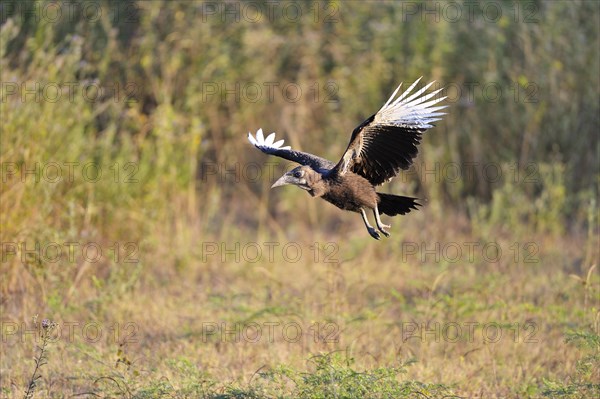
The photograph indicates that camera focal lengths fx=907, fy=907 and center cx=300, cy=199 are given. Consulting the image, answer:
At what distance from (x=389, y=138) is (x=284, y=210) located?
5017mm

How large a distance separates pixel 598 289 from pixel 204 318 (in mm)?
2914

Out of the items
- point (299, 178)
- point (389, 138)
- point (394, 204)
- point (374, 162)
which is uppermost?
point (389, 138)

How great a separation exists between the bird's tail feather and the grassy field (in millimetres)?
503

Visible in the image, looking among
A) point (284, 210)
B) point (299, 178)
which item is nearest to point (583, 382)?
point (299, 178)

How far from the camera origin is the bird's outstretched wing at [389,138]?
5293 millimetres

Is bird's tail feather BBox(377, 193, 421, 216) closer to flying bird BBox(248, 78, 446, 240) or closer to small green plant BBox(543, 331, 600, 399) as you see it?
flying bird BBox(248, 78, 446, 240)

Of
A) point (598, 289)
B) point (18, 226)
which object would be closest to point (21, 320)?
point (18, 226)

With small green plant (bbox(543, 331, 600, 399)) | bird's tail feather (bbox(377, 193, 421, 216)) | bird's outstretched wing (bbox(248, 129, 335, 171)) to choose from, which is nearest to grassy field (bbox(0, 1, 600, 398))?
small green plant (bbox(543, 331, 600, 399))

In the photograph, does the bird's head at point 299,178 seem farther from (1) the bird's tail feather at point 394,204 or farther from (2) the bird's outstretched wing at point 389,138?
(1) the bird's tail feather at point 394,204

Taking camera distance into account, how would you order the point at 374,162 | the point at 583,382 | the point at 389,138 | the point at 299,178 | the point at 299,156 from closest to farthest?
1. the point at 583,382
2. the point at 299,178
3. the point at 389,138
4. the point at 374,162
5. the point at 299,156

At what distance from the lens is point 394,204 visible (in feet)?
19.2

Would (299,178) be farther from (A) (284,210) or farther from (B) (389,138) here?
(A) (284,210)

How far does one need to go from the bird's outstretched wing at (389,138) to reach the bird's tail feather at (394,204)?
0.11 m

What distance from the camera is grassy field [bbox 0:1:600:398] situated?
230 inches
